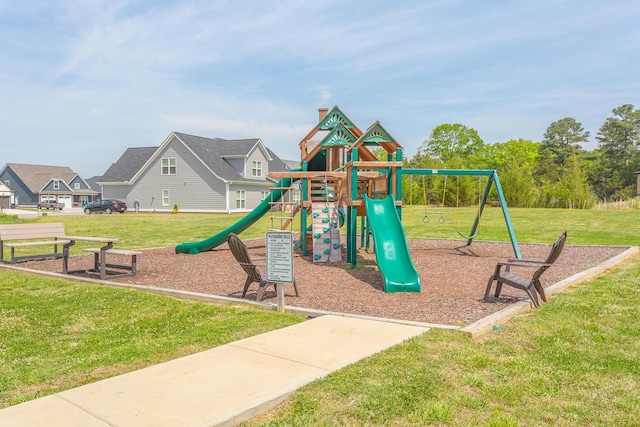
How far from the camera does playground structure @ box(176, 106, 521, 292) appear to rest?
9898mm

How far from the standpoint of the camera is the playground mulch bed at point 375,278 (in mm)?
7465

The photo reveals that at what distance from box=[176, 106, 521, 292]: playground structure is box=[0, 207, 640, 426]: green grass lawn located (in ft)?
9.90

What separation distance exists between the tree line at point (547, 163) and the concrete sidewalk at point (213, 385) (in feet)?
122

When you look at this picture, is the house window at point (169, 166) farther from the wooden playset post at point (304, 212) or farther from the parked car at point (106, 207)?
the wooden playset post at point (304, 212)

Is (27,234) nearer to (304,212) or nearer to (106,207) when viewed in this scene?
(304,212)

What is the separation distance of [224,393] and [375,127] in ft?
32.1

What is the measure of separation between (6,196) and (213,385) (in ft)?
254

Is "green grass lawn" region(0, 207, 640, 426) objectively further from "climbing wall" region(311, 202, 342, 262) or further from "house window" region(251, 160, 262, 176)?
"house window" region(251, 160, 262, 176)

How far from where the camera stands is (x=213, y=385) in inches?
167

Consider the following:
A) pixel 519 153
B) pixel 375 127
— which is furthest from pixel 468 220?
pixel 519 153

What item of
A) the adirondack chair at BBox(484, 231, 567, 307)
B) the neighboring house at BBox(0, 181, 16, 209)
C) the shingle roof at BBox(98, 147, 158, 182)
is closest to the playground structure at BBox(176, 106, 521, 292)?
the adirondack chair at BBox(484, 231, 567, 307)

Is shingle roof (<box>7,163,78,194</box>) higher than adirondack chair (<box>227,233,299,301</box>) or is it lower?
higher

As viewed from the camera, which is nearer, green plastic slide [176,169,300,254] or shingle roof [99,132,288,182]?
green plastic slide [176,169,300,254]

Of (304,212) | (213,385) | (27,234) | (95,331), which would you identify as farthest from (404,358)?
(27,234)
